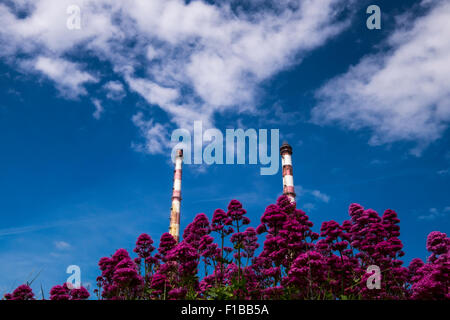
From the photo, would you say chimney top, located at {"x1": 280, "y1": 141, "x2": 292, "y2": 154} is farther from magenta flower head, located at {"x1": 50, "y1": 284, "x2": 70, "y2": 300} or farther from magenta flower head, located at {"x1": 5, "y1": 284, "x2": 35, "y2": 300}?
magenta flower head, located at {"x1": 5, "y1": 284, "x2": 35, "y2": 300}

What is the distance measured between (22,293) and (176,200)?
28803 mm

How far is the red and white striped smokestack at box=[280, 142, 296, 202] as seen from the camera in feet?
105

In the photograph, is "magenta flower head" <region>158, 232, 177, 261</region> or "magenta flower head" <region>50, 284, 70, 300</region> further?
"magenta flower head" <region>158, 232, 177, 261</region>

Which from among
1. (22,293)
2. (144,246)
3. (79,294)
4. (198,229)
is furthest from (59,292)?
(198,229)

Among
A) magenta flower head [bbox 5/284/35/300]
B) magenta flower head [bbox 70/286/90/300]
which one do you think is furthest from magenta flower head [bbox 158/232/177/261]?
magenta flower head [bbox 5/284/35/300]

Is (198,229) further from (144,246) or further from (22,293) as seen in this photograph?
(22,293)

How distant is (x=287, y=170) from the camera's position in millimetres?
33094
